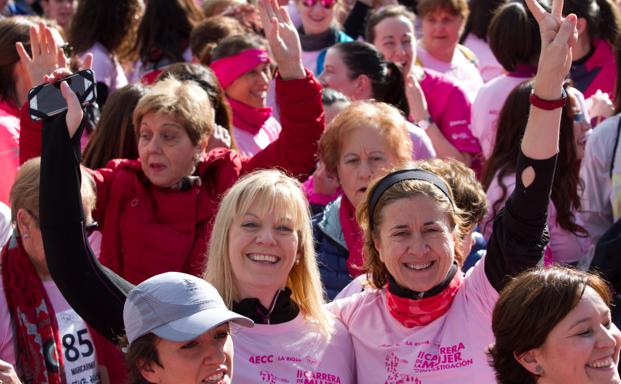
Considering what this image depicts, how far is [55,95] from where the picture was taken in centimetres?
394

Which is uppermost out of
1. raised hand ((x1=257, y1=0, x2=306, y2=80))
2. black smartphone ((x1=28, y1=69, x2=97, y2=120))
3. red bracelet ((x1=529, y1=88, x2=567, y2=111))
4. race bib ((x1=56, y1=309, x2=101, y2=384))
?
red bracelet ((x1=529, y1=88, x2=567, y2=111))

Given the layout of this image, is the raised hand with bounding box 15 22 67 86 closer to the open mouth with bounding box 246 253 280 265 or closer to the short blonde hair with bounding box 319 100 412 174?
the open mouth with bounding box 246 253 280 265

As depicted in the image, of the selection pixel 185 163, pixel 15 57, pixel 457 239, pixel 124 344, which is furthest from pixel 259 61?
pixel 124 344

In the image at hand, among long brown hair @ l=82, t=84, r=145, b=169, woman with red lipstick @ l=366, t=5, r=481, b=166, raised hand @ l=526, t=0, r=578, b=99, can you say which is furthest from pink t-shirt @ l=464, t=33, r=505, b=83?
raised hand @ l=526, t=0, r=578, b=99

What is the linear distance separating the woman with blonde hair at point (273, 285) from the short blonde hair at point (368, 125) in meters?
1.00

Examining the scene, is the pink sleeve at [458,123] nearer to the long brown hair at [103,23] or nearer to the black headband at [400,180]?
the long brown hair at [103,23]

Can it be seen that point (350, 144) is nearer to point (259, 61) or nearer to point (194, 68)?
point (194, 68)

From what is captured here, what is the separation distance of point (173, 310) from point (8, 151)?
2.74 metres

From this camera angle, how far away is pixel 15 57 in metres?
6.00

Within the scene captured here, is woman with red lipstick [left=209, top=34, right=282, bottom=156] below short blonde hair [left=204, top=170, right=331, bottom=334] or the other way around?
below

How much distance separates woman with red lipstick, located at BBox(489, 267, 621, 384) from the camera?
11.2 feet

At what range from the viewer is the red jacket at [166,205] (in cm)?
464

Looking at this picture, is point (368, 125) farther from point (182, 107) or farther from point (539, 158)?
point (539, 158)

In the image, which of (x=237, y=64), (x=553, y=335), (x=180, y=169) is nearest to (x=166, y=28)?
(x=237, y=64)
